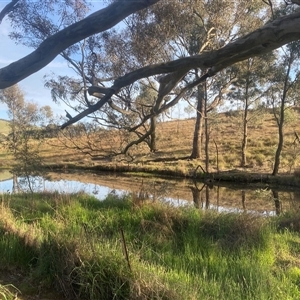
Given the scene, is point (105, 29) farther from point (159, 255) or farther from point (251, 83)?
point (251, 83)

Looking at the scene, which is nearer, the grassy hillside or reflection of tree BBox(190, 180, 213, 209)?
reflection of tree BBox(190, 180, 213, 209)

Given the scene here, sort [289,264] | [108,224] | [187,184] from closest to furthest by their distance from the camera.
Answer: [289,264]
[108,224]
[187,184]

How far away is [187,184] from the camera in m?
13.7

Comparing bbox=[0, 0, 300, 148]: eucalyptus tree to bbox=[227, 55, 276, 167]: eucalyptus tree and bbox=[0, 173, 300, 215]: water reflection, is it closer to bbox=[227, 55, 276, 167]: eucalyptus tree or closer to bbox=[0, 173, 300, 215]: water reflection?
bbox=[0, 173, 300, 215]: water reflection

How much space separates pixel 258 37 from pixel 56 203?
12.0 ft

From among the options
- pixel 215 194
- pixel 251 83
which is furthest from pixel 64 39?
pixel 251 83

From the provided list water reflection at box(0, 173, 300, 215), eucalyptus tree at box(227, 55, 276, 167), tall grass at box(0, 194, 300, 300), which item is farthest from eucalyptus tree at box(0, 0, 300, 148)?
eucalyptus tree at box(227, 55, 276, 167)

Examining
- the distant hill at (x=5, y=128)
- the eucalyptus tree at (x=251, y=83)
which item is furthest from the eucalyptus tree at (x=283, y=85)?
the distant hill at (x=5, y=128)

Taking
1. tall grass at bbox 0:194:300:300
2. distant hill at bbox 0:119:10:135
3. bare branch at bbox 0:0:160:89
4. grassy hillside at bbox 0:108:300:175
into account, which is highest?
distant hill at bbox 0:119:10:135

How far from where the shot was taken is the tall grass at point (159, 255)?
8.42 feet

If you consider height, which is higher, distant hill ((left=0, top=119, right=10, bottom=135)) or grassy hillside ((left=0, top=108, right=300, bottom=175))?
distant hill ((left=0, top=119, right=10, bottom=135))

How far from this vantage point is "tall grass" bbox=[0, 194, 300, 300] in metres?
2.57

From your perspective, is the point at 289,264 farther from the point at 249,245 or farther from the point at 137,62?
the point at 137,62

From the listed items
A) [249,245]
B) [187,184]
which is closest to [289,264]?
[249,245]
